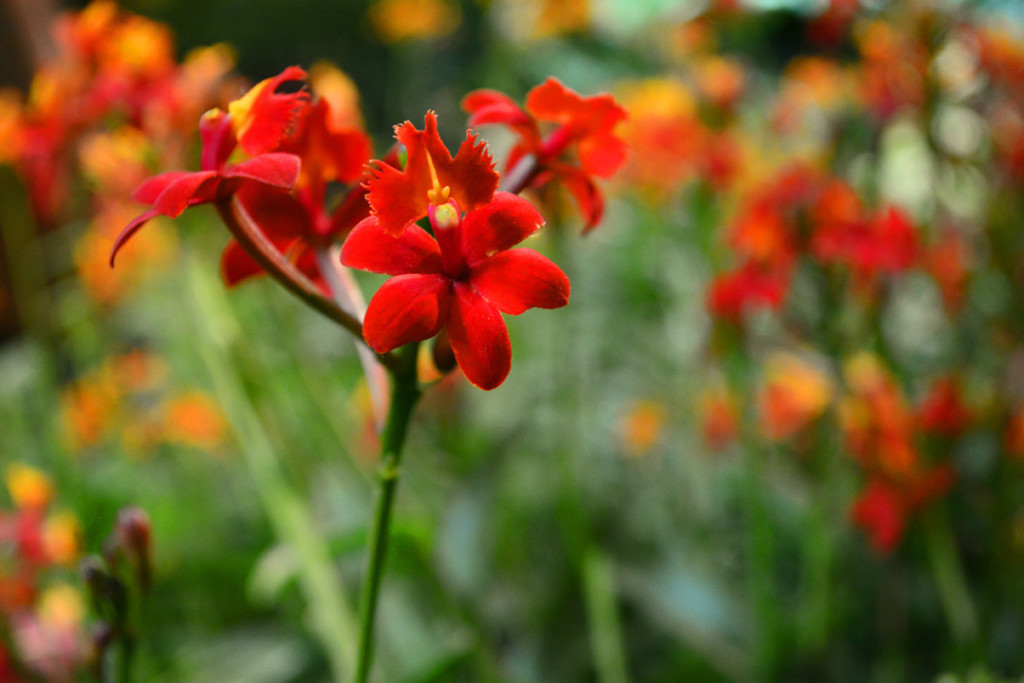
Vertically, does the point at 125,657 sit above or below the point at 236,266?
below

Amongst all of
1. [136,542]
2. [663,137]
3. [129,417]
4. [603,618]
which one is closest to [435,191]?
[136,542]

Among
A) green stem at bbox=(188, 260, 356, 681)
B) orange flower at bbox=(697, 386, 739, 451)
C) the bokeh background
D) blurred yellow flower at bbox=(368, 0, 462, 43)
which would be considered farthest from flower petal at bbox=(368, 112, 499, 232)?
blurred yellow flower at bbox=(368, 0, 462, 43)

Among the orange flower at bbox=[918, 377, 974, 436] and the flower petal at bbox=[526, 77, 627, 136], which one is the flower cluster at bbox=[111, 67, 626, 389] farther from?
the orange flower at bbox=[918, 377, 974, 436]

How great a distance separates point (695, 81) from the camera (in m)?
0.89

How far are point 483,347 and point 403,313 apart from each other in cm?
2

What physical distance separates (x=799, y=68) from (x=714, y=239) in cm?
54

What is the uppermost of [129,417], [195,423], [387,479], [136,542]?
[387,479]

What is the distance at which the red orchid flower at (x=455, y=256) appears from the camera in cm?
19

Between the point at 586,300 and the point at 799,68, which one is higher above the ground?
the point at 799,68

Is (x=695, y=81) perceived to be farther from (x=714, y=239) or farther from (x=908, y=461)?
(x=908, y=461)

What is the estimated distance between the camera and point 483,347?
19cm

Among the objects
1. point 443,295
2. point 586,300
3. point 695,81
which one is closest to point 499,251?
point 443,295

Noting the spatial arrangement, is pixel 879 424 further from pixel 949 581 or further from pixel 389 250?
pixel 389 250

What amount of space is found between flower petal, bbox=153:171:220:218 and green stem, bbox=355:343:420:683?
0.07m
